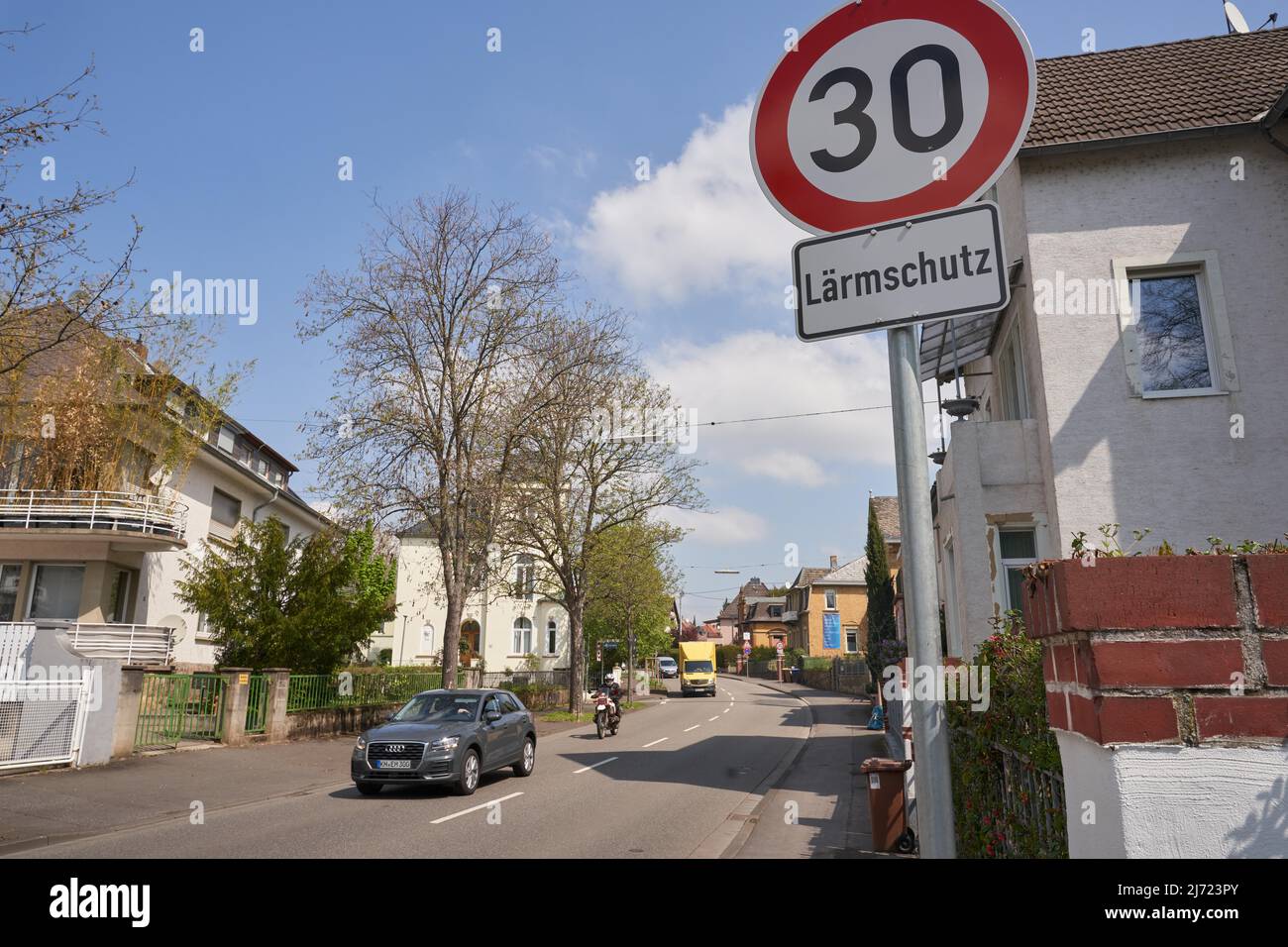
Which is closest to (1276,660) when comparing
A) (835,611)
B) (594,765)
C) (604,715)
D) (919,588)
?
(919,588)

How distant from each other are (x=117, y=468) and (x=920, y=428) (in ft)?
99.4

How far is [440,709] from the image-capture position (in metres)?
15.2

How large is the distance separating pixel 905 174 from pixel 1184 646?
1.33m

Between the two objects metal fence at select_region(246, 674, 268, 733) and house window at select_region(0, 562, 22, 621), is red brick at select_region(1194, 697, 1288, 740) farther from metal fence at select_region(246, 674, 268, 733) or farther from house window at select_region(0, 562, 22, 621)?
house window at select_region(0, 562, 22, 621)

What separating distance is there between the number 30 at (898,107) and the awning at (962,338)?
35.0 ft

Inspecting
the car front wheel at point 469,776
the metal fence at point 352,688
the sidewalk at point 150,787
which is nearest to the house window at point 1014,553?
the car front wheel at point 469,776

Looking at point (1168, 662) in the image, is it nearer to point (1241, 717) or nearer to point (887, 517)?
point (1241, 717)

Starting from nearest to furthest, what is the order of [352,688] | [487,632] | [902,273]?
[902,273] < [352,688] < [487,632]

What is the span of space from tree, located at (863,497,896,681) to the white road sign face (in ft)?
117

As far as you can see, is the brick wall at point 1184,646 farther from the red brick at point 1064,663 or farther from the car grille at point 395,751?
the car grille at point 395,751

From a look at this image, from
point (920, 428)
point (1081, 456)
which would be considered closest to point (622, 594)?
point (1081, 456)

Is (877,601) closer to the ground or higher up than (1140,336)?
closer to the ground

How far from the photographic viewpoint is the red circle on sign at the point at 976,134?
84.0 inches
